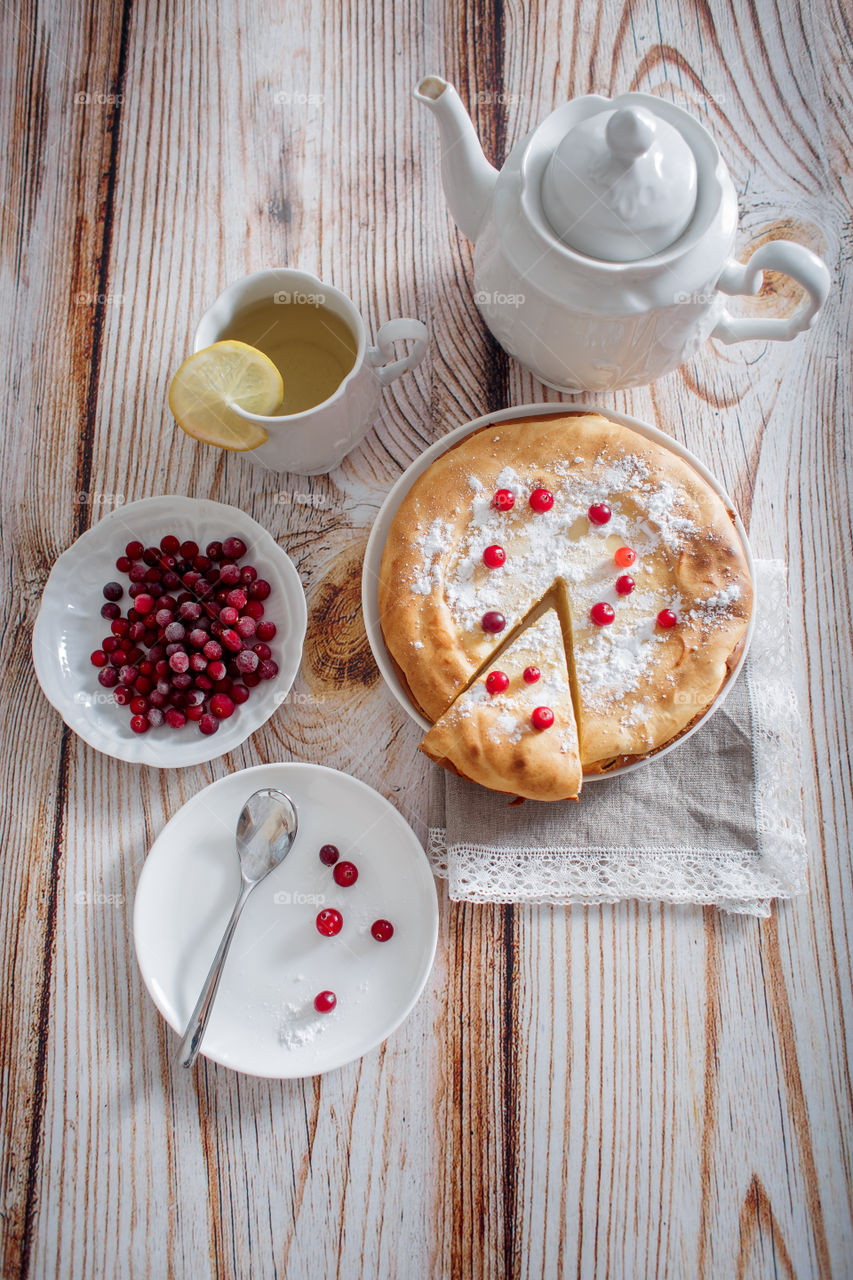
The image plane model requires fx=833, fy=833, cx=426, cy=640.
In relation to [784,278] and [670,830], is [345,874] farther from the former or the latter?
[784,278]

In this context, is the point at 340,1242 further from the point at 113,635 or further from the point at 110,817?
the point at 113,635

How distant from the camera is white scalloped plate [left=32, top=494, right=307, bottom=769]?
194 cm

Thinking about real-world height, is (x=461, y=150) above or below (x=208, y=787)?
above

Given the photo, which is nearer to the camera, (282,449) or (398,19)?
(282,449)

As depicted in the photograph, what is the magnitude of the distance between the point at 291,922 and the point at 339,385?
1239mm

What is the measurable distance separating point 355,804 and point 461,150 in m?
1.38

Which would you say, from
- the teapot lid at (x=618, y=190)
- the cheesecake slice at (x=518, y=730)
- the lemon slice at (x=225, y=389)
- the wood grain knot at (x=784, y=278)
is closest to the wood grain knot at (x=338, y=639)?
the cheesecake slice at (x=518, y=730)

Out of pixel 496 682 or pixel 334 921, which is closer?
pixel 496 682

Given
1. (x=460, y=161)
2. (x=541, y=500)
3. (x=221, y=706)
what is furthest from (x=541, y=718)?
(x=460, y=161)

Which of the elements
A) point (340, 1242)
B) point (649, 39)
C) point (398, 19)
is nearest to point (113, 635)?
point (340, 1242)

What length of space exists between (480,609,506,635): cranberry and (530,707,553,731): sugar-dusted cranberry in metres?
0.19

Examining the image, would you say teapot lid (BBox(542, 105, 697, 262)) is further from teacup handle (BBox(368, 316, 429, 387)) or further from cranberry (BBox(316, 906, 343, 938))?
cranberry (BBox(316, 906, 343, 938))

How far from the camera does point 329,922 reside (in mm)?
1898

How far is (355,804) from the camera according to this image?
194 centimetres
